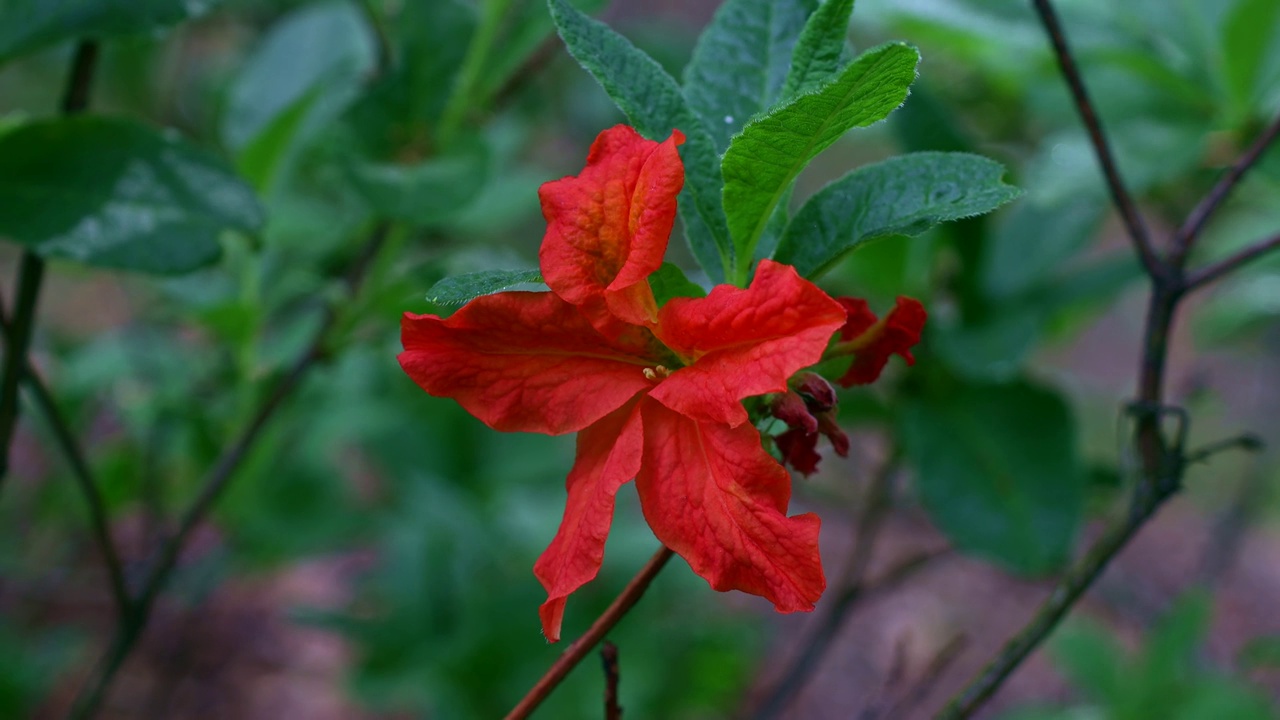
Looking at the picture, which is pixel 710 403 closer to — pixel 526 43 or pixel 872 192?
pixel 872 192

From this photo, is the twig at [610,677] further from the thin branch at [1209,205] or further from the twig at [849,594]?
the twig at [849,594]

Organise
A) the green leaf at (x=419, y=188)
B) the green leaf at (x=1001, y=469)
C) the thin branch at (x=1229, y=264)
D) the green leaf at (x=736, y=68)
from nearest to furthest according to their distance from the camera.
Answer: the green leaf at (x=736, y=68)
the thin branch at (x=1229, y=264)
the green leaf at (x=419, y=188)
the green leaf at (x=1001, y=469)

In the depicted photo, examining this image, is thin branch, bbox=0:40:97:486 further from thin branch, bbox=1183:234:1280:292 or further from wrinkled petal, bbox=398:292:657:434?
thin branch, bbox=1183:234:1280:292

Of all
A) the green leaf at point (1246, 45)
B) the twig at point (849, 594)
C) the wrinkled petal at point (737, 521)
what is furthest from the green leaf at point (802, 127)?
the green leaf at point (1246, 45)

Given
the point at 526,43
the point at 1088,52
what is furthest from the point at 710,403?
the point at 1088,52

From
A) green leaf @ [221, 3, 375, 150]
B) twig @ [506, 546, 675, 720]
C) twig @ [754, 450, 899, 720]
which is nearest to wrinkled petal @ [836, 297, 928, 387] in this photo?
twig @ [506, 546, 675, 720]
